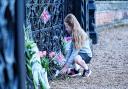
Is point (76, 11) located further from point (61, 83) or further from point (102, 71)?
point (61, 83)

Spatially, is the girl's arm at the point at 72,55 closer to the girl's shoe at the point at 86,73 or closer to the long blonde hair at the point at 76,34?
the long blonde hair at the point at 76,34

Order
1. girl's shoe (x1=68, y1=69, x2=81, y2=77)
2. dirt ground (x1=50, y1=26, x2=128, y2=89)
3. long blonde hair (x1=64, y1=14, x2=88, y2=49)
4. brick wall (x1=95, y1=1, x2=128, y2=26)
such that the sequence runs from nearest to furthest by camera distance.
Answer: dirt ground (x1=50, y1=26, x2=128, y2=89) → long blonde hair (x1=64, y1=14, x2=88, y2=49) → girl's shoe (x1=68, y1=69, x2=81, y2=77) → brick wall (x1=95, y1=1, x2=128, y2=26)

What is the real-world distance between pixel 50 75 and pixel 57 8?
1.82 meters

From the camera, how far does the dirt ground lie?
5.99 metres

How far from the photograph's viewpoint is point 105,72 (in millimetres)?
7227

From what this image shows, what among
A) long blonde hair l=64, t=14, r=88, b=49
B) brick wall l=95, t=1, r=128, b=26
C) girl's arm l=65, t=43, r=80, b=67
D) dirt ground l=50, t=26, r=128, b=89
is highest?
brick wall l=95, t=1, r=128, b=26

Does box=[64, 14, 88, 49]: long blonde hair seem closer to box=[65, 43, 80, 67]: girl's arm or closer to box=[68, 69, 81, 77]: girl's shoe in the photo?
box=[65, 43, 80, 67]: girl's arm

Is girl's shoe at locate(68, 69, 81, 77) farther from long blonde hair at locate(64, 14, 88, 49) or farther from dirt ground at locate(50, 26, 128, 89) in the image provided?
long blonde hair at locate(64, 14, 88, 49)

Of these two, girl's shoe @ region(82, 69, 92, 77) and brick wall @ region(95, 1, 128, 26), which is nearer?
girl's shoe @ region(82, 69, 92, 77)

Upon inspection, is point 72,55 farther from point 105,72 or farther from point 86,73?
point 105,72

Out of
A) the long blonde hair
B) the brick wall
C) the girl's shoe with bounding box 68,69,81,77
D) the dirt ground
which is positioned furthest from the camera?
the brick wall

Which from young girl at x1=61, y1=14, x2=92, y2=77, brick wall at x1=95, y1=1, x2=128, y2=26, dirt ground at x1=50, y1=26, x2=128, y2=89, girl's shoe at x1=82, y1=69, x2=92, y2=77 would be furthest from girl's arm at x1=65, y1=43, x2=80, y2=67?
brick wall at x1=95, y1=1, x2=128, y2=26

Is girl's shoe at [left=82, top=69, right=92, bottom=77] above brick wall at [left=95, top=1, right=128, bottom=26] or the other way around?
the other way around

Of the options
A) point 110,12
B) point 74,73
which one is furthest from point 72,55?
point 110,12
